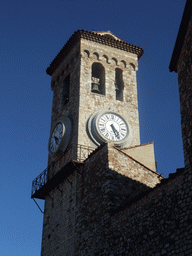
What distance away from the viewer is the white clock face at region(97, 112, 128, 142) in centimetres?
1742

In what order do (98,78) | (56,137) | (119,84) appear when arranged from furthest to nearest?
(119,84) < (98,78) < (56,137)

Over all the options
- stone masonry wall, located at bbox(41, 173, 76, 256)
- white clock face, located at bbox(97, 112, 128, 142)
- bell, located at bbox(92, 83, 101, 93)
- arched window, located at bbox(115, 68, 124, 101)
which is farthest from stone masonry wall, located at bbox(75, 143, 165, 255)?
arched window, located at bbox(115, 68, 124, 101)

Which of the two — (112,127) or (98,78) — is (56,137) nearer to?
(112,127)

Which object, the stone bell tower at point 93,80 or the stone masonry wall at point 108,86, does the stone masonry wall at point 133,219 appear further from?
the stone bell tower at point 93,80

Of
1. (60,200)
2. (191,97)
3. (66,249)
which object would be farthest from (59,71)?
(191,97)

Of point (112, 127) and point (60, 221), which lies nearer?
point (60, 221)

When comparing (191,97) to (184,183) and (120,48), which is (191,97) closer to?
(184,183)

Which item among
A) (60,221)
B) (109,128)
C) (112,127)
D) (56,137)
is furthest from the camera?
(56,137)

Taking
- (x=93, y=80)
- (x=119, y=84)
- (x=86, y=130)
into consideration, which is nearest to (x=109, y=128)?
(x=86, y=130)

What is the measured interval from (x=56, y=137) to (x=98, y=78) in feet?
13.9

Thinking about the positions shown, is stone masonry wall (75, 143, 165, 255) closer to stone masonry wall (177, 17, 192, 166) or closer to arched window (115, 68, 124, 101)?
stone masonry wall (177, 17, 192, 166)

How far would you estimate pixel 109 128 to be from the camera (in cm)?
1766

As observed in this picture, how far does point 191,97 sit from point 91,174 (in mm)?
5871

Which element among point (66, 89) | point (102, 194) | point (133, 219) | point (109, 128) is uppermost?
→ point (66, 89)
